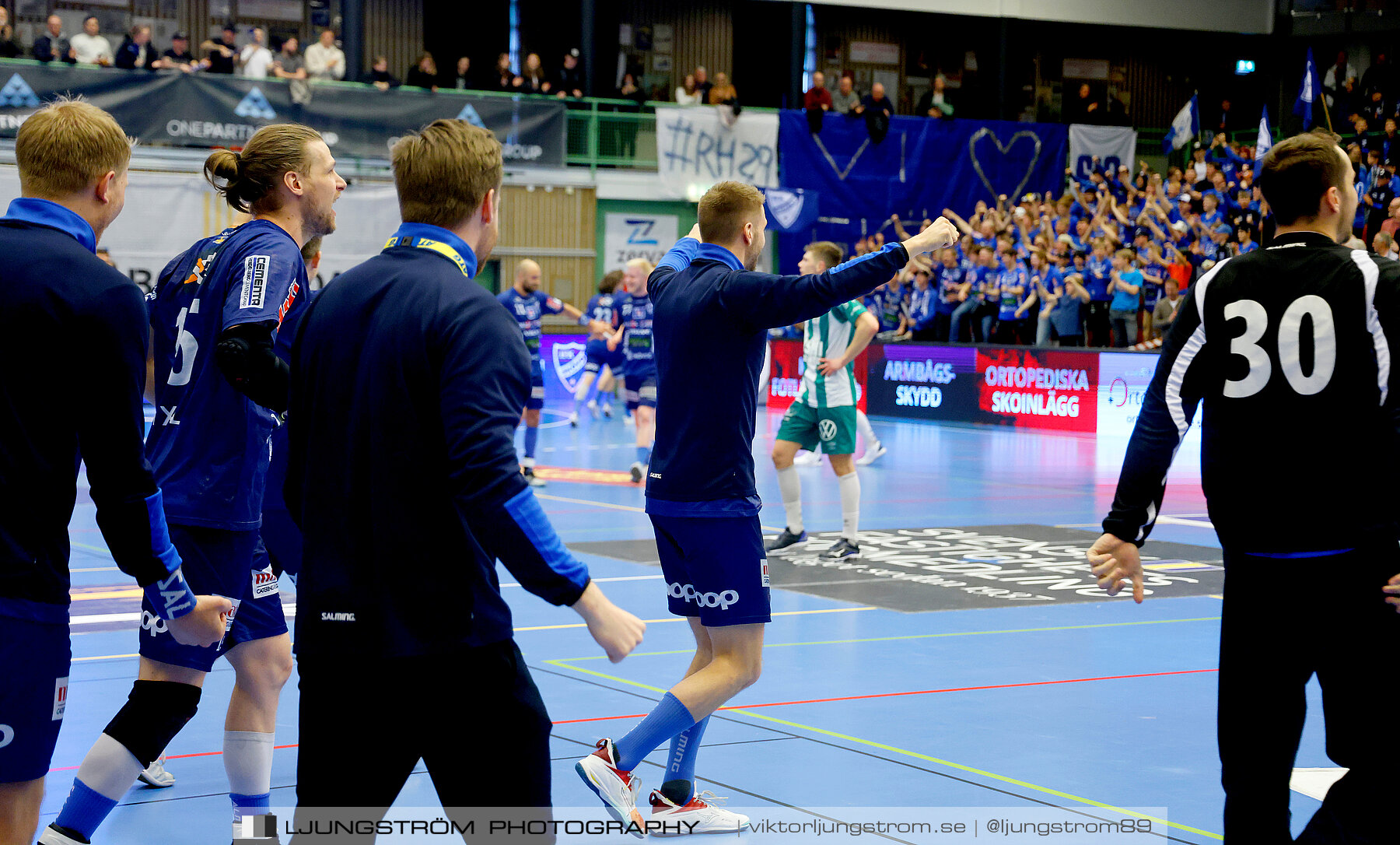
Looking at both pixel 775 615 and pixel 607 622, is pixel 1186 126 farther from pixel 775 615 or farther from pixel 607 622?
pixel 607 622

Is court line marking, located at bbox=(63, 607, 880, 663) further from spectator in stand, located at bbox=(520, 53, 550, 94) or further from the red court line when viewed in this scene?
spectator in stand, located at bbox=(520, 53, 550, 94)

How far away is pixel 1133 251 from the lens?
23.6m

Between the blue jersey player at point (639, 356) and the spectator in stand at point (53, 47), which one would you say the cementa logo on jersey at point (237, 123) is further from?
the blue jersey player at point (639, 356)

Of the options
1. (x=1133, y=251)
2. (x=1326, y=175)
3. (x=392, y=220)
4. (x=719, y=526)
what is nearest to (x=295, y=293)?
(x=719, y=526)

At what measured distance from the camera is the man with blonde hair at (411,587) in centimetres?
288

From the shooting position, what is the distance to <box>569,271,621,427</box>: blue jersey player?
18703mm

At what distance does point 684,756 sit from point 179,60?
26516mm

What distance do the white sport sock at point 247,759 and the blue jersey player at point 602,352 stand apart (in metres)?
13.2

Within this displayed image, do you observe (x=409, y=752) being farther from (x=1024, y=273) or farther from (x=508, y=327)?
(x=1024, y=273)

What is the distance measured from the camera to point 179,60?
2823cm

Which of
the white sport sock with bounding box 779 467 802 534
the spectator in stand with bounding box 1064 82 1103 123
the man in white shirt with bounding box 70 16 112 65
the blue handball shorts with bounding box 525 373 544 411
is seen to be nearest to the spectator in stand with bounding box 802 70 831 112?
the spectator in stand with bounding box 1064 82 1103 123

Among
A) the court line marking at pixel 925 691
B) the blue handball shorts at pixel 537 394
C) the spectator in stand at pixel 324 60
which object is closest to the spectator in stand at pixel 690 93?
the spectator in stand at pixel 324 60

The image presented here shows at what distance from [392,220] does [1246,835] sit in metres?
26.6

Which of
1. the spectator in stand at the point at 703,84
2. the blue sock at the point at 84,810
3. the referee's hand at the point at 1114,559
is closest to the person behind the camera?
the referee's hand at the point at 1114,559
